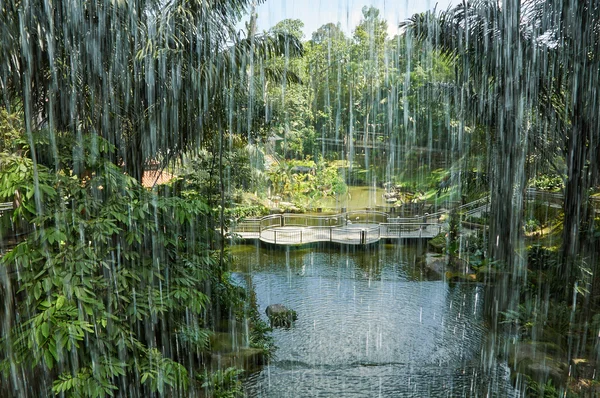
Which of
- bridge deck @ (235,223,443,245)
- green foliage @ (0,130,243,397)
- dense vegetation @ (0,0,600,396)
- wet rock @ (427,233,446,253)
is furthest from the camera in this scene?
bridge deck @ (235,223,443,245)

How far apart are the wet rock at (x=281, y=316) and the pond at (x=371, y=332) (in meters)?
0.18

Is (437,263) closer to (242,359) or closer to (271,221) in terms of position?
(271,221)

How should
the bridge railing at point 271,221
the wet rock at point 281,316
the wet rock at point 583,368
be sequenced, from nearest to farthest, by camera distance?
the wet rock at point 583,368
the wet rock at point 281,316
the bridge railing at point 271,221

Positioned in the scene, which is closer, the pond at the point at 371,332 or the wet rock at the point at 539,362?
the wet rock at the point at 539,362

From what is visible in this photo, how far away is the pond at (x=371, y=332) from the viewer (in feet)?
20.1

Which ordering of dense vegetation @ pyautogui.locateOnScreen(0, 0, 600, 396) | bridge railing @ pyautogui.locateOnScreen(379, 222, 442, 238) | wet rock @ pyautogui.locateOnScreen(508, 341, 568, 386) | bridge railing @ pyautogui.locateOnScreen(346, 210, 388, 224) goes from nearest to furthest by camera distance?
dense vegetation @ pyautogui.locateOnScreen(0, 0, 600, 396), wet rock @ pyautogui.locateOnScreen(508, 341, 568, 386), bridge railing @ pyautogui.locateOnScreen(379, 222, 442, 238), bridge railing @ pyautogui.locateOnScreen(346, 210, 388, 224)

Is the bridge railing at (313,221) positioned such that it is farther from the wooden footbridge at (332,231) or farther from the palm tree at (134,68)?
the palm tree at (134,68)

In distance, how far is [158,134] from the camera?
6918mm

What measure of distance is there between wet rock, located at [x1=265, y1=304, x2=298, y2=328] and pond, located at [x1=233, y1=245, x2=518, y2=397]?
0.58 feet

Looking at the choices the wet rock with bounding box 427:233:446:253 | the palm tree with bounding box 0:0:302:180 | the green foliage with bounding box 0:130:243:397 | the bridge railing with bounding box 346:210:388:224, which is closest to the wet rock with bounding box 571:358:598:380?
the green foliage with bounding box 0:130:243:397

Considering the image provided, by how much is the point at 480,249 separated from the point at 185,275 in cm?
959

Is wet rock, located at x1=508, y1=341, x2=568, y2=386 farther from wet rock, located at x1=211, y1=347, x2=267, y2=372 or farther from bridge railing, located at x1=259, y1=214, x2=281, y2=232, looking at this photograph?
bridge railing, located at x1=259, y1=214, x2=281, y2=232

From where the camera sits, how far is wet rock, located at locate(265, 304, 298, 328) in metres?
8.14

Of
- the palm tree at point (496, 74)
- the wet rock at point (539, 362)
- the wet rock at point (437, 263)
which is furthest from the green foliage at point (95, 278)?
the wet rock at point (437, 263)
